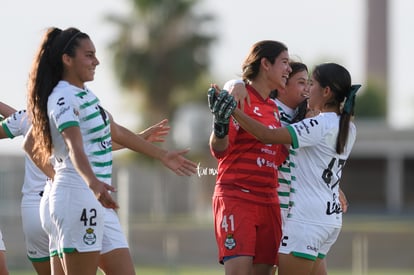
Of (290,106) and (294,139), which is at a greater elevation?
(290,106)

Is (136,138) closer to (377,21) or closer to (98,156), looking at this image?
(98,156)

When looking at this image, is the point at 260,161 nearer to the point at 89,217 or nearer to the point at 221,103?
the point at 221,103

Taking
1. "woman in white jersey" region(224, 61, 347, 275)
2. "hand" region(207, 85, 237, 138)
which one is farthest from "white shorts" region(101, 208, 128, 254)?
"woman in white jersey" region(224, 61, 347, 275)

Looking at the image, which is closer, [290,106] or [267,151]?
[267,151]

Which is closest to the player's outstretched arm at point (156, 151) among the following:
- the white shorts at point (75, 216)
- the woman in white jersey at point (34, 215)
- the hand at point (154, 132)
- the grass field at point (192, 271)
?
the hand at point (154, 132)

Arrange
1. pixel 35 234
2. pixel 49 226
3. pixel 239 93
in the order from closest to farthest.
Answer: pixel 49 226 → pixel 239 93 → pixel 35 234

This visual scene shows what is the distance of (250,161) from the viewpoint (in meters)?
9.09

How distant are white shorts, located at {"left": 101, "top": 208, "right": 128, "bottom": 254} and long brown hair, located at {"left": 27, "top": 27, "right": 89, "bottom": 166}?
606 mm

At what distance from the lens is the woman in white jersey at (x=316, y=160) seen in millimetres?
8539

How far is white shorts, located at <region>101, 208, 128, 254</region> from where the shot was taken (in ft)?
26.5

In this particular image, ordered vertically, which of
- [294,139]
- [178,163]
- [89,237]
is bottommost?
[89,237]

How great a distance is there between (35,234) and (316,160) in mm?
2349

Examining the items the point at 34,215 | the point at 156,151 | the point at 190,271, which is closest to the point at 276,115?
the point at 156,151

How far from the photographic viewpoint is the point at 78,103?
770 cm
